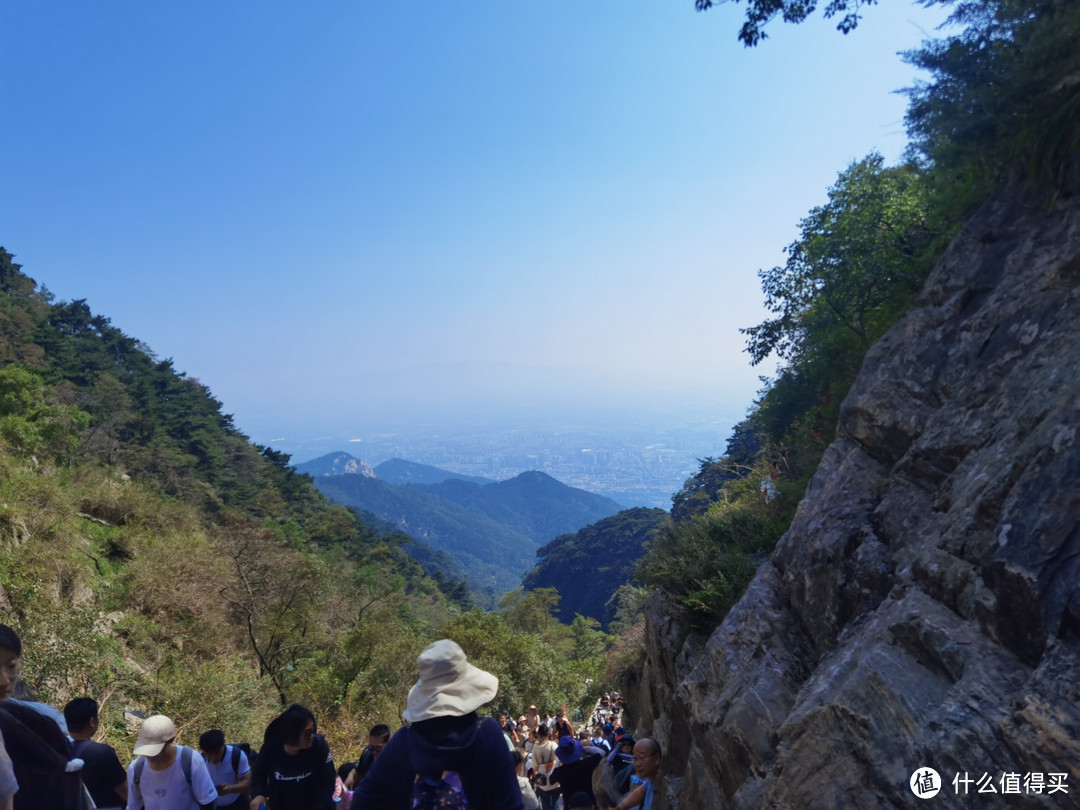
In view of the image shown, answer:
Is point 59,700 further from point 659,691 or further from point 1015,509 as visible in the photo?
point 1015,509

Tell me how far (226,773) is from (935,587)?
17.7 feet

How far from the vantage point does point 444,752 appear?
78.2 inches

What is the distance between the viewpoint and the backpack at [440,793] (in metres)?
1.92

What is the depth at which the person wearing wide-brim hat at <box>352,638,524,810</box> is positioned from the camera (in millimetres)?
1987

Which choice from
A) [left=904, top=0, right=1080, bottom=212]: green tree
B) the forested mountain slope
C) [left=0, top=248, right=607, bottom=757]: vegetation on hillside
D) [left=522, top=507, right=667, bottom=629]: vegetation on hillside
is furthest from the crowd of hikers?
the forested mountain slope

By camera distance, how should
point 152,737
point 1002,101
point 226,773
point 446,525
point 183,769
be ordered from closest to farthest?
point 152,737 < point 183,769 < point 226,773 < point 1002,101 < point 446,525

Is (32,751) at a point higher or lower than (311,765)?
higher

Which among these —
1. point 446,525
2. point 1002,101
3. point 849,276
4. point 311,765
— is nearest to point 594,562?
point 849,276

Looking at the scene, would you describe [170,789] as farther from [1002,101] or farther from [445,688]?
[1002,101]

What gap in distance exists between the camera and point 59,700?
908 cm

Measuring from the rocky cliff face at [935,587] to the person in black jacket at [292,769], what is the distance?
3.45 metres

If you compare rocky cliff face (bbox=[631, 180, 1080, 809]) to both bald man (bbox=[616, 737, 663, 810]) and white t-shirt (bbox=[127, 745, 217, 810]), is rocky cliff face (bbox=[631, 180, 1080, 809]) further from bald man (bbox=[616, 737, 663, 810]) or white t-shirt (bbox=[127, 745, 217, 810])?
white t-shirt (bbox=[127, 745, 217, 810])

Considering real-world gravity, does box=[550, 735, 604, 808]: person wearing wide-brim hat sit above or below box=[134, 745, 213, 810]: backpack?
below

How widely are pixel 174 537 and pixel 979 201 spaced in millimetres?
21961
